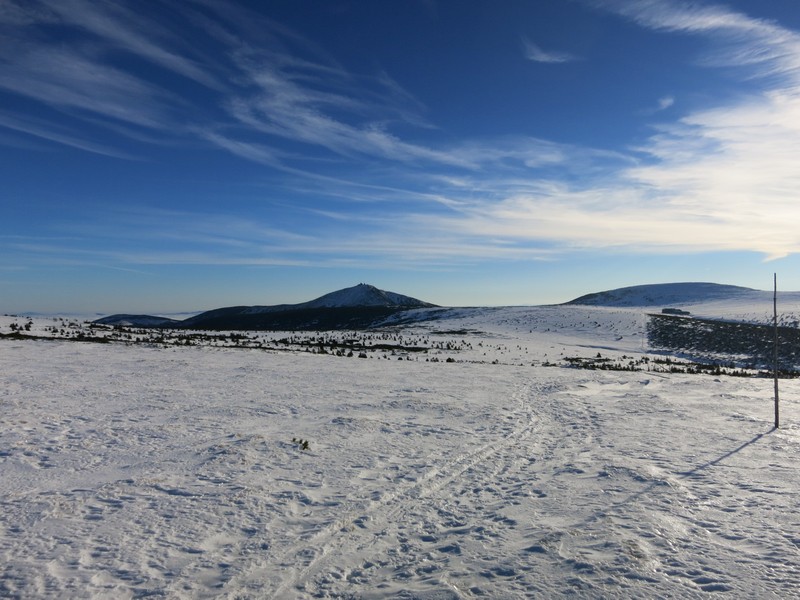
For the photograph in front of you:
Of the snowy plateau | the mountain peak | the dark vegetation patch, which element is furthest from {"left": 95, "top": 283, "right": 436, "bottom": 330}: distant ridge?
the snowy plateau

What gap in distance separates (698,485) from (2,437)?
11871 millimetres

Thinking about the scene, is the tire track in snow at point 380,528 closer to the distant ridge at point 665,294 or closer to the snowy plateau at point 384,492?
the snowy plateau at point 384,492

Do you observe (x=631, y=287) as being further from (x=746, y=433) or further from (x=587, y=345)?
(x=746, y=433)

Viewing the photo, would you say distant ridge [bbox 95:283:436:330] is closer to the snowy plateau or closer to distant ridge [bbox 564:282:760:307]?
the snowy plateau

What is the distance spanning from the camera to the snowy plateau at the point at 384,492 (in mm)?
5000

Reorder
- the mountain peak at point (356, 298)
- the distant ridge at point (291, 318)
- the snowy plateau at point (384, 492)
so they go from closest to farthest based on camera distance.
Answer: the snowy plateau at point (384, 492), the distant ridge at point (291, 318), the mountain peak at point (356, 298)

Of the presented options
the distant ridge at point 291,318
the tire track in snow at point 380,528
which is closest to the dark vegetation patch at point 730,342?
the tire track in snow at point 380,528

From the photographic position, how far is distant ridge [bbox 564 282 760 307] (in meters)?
101

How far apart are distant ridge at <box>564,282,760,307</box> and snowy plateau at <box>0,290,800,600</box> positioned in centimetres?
9619

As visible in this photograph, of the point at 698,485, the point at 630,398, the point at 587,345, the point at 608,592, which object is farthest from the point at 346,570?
the point at 587,345

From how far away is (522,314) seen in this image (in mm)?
65625

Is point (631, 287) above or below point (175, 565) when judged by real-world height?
above

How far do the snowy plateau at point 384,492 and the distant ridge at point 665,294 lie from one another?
9619 centimetres

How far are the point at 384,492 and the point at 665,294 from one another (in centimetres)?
11786
